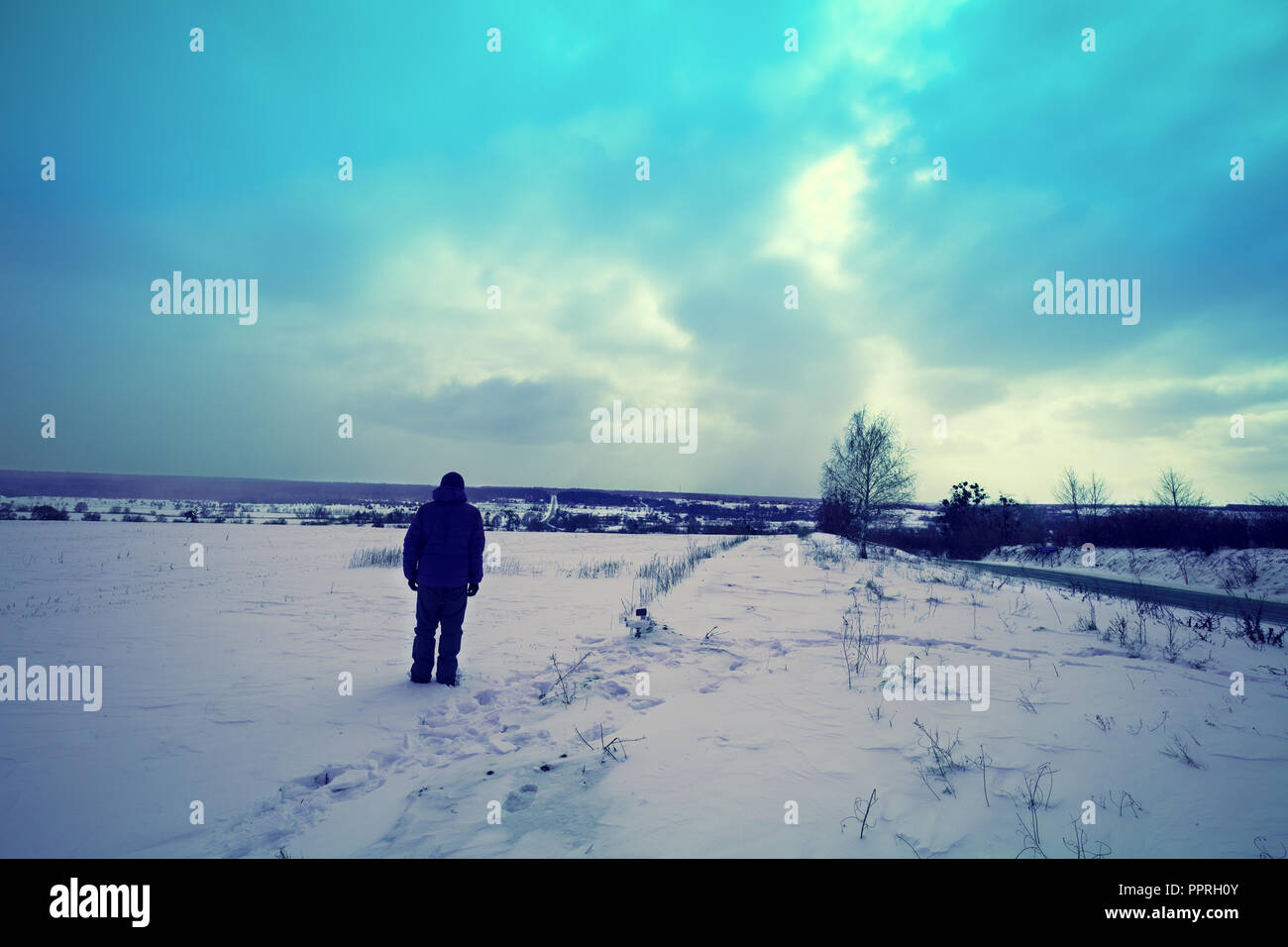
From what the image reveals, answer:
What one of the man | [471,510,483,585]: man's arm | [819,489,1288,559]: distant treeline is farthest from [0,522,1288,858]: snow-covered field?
[819,489,1288,559]: distant treeline

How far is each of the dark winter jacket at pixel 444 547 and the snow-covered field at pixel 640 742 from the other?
1317 millimetres

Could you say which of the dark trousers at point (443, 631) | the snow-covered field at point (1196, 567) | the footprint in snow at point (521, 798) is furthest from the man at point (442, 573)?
the snow-covered field at point (1196, 567)

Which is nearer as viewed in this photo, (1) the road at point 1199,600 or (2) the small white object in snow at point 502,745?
(2) the small white object in snow at point 502,745

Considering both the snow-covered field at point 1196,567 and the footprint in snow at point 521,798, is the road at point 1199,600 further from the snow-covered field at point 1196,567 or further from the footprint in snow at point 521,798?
the footprint in snow at point 521,798

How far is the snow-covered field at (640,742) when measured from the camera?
322 cm

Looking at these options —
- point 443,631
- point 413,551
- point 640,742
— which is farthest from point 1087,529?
point 413,551

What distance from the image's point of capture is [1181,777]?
12.4 ft

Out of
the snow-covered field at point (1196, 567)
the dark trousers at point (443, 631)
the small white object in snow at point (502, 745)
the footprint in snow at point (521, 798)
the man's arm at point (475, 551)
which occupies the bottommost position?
the snow-covered field at point (1196, 567)

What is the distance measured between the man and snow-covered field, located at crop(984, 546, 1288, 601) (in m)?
21.4

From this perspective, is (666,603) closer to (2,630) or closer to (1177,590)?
(2,630)

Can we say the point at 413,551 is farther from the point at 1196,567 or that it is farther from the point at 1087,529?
the point at 1087,529

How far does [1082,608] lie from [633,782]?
1298cm

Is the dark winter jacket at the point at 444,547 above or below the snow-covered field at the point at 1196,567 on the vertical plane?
above

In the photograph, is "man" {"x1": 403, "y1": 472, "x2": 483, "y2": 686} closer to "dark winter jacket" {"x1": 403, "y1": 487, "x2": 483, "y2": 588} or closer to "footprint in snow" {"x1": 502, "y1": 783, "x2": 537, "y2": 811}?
"dark winter jacket" {"x1": 403, "y1": 487, "x2": 483, "y2": 588}
